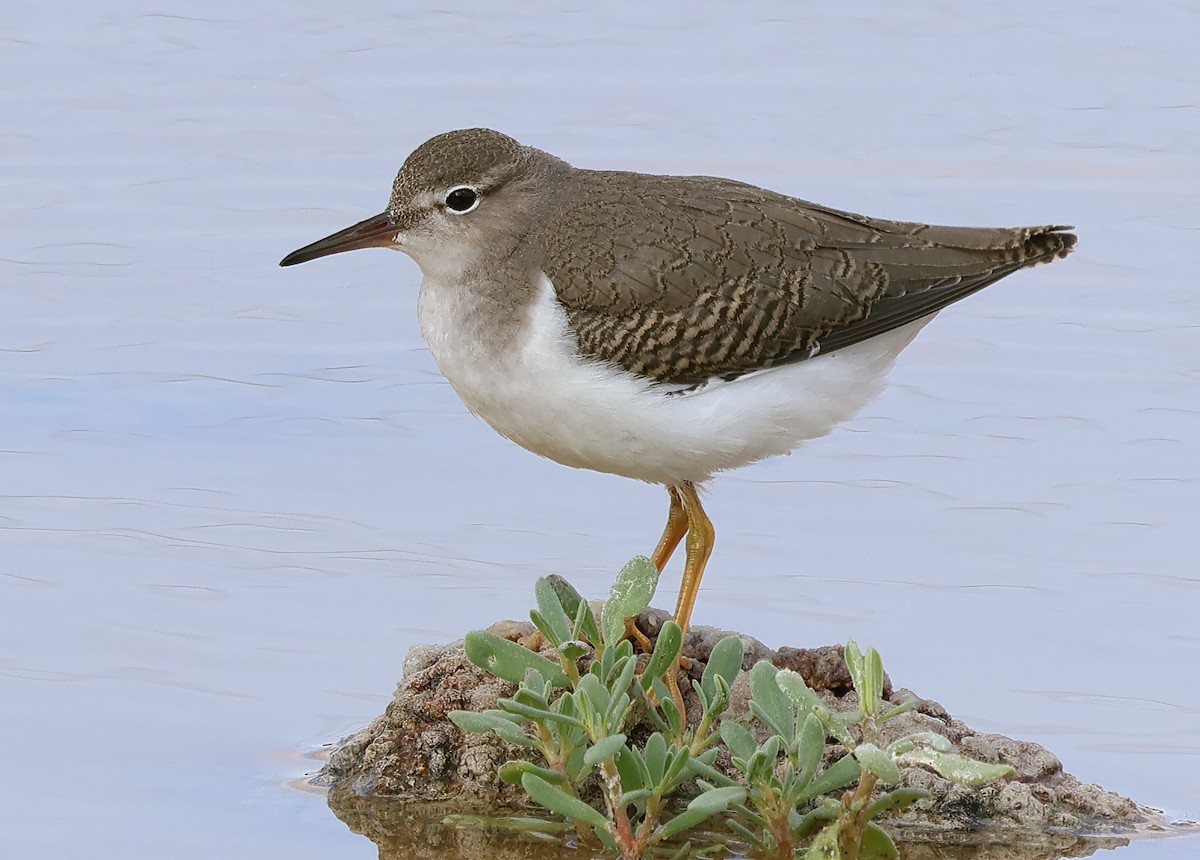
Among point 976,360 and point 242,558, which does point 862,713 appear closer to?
point 242,558

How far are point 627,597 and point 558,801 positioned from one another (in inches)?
31.9

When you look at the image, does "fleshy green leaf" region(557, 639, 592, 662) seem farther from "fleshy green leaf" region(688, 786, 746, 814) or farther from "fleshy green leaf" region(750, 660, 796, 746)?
"fleshy green leaf" region(688, 786, 746, 814)

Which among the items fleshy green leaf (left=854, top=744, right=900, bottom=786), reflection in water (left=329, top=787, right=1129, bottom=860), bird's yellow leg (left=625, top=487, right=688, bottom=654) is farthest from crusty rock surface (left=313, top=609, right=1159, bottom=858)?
bird's yellow leg (left=625, top=487, right=688, bottom=654)

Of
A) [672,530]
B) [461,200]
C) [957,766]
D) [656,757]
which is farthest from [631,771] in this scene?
[461,200]

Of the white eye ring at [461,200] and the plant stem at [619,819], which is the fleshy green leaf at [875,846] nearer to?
the plant stem at [619,819]

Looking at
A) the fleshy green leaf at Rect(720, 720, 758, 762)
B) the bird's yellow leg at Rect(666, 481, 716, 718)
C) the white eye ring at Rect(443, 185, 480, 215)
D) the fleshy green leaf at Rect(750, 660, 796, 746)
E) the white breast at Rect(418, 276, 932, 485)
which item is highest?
the white eye ring at Rect(443, 185, 480, 215)

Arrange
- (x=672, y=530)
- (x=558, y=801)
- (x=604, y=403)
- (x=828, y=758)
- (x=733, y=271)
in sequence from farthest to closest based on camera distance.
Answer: (x=672, y=530) < (x=733, y=271) < (x=604, y=403) < (x=828, y=758) < (x=558, y=801)

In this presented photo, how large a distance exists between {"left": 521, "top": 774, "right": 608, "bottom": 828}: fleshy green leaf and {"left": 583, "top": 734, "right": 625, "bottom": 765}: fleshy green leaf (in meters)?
0.16

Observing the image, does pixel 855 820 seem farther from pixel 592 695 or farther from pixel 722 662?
pixel 592 695

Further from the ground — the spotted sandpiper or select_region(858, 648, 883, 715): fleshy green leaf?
the spotted sandpiper

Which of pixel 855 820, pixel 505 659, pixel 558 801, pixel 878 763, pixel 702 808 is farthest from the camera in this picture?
pixel 505 659

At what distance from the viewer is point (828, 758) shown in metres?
7.57

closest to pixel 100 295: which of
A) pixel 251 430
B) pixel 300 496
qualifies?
pixel 251 430

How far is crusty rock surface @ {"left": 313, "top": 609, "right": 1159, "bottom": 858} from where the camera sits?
7.48 meters
